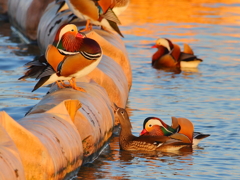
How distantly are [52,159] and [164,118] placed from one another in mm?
4653

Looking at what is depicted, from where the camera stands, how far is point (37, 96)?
1220 centimetres

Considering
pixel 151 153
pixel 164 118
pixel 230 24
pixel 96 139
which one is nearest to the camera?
pixel 96 139

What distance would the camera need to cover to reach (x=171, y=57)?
1609cm

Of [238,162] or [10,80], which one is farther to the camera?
[10,80]

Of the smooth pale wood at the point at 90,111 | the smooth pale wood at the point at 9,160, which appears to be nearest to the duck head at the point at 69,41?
the smooth pale wood at the point at 90,111

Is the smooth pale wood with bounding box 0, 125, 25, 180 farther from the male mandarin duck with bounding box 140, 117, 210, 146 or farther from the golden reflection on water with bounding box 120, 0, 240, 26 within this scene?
the golden reflection on water with bounding box 120, 0, 240, 26

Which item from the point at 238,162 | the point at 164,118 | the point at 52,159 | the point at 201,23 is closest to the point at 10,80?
the point at 164,118

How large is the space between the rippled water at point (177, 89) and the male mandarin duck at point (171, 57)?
24cm

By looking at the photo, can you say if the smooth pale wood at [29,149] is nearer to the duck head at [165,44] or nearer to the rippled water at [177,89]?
the rippled water at [177,89]

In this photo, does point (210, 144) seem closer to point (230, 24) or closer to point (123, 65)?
point (123, 65)

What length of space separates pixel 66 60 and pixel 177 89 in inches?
205

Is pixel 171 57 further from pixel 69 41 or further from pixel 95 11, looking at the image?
pixel 69 41

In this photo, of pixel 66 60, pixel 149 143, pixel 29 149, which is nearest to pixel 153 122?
pixel 149 143

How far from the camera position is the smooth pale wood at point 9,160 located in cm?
530
